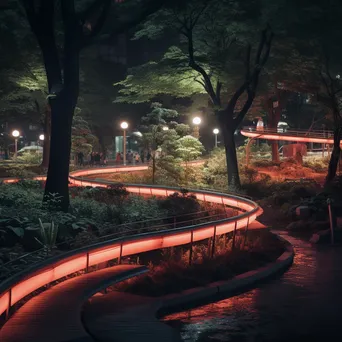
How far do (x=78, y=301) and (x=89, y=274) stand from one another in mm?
2193

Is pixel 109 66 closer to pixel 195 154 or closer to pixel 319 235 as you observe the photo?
pixel 195 154

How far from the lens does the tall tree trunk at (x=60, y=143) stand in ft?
66.3

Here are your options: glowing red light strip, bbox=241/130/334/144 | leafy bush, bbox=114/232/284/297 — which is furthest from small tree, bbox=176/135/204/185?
leafy bush, bbox=114/232/284/297

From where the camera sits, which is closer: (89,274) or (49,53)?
(89,274)

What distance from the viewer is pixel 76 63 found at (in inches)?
807

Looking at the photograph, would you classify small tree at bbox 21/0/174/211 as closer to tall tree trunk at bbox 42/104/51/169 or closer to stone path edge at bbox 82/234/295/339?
stone path edge at bbox 82/234/295/339

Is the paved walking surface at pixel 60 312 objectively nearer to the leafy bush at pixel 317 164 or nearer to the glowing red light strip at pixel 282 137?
the leafy bush at pixel 317 164

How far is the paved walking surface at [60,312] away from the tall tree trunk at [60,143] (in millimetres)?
7303

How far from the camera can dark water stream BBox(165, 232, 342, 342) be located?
10.8 m

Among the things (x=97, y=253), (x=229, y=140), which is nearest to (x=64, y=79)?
(x=97, y=253)

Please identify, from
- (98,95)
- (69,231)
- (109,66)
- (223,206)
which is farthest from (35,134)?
(69,231)

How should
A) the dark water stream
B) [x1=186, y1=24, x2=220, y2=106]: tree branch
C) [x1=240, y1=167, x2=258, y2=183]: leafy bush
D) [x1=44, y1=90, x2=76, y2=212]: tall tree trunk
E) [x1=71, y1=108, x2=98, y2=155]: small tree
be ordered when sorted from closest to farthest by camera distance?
the dark water stream < [x1=44, y1=90, x2=76, y2=212]: tall tree trunk < [x1=186, y1=24, x2=220, y2=106]: tree branch < [x1=240, y1=167, x2=258, y2=183]: leafy bush < [x1=71, y1=108, x2=98, y2=155]: small tree

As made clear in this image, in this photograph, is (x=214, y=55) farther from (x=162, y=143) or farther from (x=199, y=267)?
(x=199, y=267)

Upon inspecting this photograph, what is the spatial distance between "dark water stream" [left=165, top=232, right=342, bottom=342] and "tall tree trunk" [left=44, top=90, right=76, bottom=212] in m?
8.18
